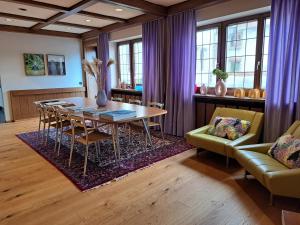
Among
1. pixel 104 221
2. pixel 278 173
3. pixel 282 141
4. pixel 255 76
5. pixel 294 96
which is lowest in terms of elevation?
pixel 104 221

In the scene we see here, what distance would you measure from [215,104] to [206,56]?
3.34 feet

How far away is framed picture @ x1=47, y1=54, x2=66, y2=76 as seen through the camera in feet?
22.2

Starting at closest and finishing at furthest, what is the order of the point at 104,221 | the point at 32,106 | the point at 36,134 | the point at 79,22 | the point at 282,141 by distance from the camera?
the point at 104,221 < the point at 282,141 < the point at 36,134 < the point at 79,22 < the point at 32,106

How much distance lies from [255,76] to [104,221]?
3209 mm

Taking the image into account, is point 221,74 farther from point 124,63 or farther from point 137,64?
point 124,63

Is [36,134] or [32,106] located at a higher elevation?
[32,106]

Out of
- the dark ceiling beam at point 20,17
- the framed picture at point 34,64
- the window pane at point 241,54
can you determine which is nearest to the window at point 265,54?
the window pane at point 241,54

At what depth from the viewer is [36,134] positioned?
482cm

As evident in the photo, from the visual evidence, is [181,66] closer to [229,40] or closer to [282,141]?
[229,40]

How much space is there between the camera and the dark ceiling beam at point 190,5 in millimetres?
3680

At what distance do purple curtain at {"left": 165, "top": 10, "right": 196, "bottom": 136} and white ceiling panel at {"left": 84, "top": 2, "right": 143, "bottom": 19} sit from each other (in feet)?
3.00

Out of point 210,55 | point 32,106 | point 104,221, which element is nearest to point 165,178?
point 104,221

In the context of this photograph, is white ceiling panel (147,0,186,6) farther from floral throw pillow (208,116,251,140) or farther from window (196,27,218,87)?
floral throw pillow (208,116,251,140)

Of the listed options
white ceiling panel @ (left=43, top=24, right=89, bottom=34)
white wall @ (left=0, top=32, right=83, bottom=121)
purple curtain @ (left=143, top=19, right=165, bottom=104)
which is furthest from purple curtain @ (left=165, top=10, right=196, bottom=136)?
white wall @ (left=0, top=32, right=83, bottom=121)
